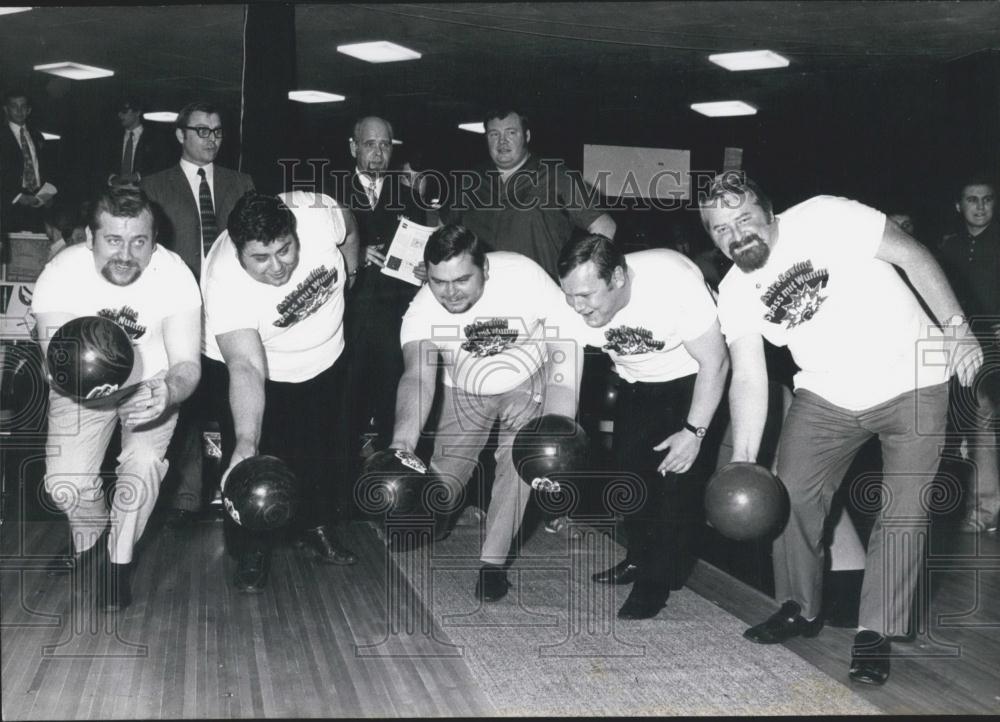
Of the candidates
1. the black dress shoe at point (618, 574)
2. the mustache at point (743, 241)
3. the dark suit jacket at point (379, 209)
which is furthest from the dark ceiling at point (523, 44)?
the black dress shoe at point (618, 574)

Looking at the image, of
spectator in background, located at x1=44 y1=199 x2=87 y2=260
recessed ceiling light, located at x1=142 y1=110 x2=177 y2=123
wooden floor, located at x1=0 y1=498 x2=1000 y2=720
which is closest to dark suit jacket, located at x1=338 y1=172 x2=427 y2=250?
wooden floor, located at x1=0 y1=498 x2=1000 y2=720

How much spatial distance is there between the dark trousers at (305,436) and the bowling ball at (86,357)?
2.20 feet

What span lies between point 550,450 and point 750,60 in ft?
14.5

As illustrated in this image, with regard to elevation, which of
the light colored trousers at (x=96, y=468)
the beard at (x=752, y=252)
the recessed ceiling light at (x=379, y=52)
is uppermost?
the recessed ceiling light at (x=379, y=52)

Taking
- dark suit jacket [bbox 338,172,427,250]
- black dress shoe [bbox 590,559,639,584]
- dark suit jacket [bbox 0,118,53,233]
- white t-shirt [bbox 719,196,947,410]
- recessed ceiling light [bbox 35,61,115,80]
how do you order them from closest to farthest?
white t-shirt [bbox 719,196,947,410] < black dress shoe [bbox 590,559,639,584] < dark suit jacket [bbox 338,172,427,250] < dark suit jacket [bbox 0,118,53,233] < recessed ceiling light [bbox 35,61,115,80]

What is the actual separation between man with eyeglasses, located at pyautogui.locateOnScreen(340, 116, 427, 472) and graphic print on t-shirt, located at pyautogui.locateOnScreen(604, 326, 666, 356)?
97 centimetres

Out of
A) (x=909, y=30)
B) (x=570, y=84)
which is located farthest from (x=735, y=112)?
(x=909, y=30)

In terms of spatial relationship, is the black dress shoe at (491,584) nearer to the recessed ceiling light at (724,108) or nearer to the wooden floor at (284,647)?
the wooden floor at (284,647)

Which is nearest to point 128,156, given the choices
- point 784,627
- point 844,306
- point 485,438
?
point 485,438

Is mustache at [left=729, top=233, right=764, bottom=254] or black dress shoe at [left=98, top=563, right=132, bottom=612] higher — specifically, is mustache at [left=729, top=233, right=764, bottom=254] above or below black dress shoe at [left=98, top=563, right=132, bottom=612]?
above

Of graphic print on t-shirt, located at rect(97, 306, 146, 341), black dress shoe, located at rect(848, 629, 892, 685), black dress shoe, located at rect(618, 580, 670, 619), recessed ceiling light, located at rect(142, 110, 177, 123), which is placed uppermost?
recessed ceiling light, located at rect(142, 110, 177, 123)

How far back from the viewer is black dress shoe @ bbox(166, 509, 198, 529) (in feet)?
12.0

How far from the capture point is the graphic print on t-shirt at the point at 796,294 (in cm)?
241

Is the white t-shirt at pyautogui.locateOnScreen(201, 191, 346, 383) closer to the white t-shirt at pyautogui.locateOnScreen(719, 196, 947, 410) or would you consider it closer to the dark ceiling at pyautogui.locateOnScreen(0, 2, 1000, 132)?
the dark ceiling at pyautogui.locateOnScreen(0, 2, 1000, 132)
